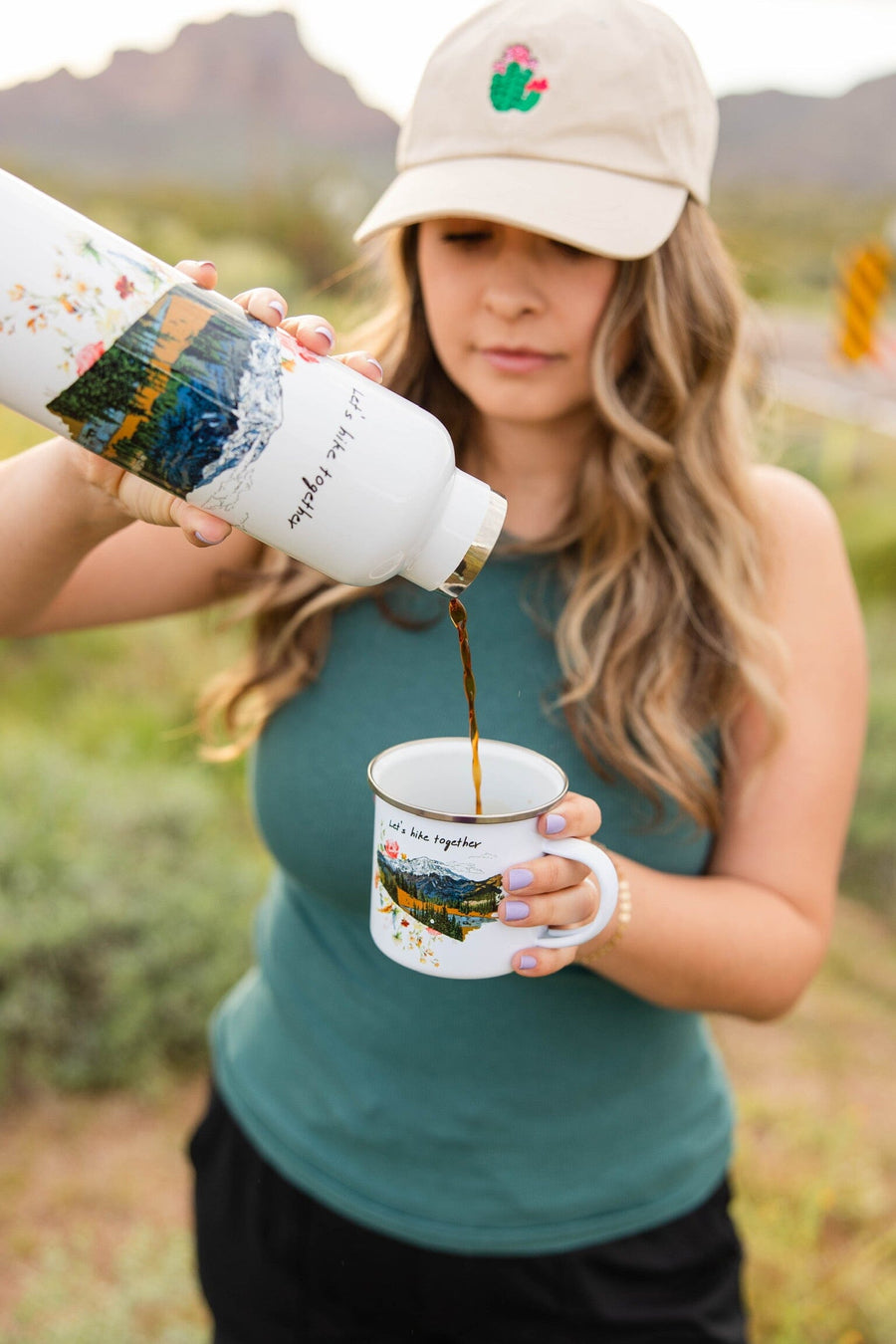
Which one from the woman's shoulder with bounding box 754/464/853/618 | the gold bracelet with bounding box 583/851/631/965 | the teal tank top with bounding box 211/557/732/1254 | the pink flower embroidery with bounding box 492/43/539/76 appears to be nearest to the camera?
the gold bracelet with bounding box 583/851/631/965

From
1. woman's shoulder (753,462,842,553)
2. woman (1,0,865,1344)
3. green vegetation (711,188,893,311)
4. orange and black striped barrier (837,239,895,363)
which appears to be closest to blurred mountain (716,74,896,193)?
green vegetation (711,188,893,311)

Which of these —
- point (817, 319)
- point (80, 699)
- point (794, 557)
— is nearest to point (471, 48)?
point (794, 557)

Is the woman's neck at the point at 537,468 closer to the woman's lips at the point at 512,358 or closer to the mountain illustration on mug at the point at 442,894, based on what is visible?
the woman's lips at the point at 512,358

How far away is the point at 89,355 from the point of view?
31.4 inches

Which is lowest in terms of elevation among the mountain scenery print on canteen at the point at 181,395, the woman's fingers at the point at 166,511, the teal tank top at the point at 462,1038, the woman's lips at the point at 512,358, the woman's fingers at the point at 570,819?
the teal tank top at the point at 462,1038

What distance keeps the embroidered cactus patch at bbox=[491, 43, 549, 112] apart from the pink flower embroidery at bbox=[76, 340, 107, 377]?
27.3 inches

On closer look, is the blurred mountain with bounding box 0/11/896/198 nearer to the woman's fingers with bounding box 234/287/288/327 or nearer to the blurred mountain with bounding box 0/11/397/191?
the blurred mountain with bounding box 0/11/397/191

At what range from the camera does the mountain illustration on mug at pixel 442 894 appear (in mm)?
921

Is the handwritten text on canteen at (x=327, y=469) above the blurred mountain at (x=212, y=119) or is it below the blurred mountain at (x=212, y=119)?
above

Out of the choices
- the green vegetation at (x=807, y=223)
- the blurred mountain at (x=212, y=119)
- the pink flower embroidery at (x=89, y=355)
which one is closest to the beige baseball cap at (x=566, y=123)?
the pink flower embroidery at (x=89, y=355)

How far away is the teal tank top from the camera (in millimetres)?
1370

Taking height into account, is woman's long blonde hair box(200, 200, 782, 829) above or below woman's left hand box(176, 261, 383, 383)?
below

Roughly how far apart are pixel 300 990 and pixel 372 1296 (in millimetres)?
397

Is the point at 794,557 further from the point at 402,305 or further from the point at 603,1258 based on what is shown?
the point at 603,1258
